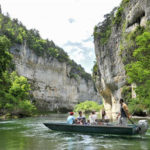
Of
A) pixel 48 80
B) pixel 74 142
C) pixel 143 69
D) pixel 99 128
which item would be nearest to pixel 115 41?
pixel 143 69

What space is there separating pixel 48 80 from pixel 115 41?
180 ft

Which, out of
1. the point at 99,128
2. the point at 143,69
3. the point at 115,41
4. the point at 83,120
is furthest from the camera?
the point at 115,41

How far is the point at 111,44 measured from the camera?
39250 millimetres

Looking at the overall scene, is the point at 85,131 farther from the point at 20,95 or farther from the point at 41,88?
the point at 41,88

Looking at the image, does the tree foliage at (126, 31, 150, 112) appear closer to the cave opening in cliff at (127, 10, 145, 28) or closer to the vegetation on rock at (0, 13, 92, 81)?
the cave opening in cliff at (127, 10, 145, 28)

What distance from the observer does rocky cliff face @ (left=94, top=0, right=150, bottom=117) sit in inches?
1251

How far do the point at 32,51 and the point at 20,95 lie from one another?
37352 mm

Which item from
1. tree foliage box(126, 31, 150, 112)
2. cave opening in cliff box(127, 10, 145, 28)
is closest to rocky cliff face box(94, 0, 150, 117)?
cave opening in cliff box(127, 10, 145, 28)

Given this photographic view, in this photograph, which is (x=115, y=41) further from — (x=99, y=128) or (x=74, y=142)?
(x=74, y=142)

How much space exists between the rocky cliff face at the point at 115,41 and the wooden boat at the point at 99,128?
18.3 metres

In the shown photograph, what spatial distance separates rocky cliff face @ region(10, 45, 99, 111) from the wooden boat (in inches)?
2362

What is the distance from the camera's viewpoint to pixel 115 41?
37.8 metres

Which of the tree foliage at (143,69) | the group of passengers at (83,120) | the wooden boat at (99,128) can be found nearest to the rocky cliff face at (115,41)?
the tree foliage at (143,69)

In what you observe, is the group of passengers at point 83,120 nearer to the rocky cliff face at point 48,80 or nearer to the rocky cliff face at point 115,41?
the rocky cliff face at point 115,41
